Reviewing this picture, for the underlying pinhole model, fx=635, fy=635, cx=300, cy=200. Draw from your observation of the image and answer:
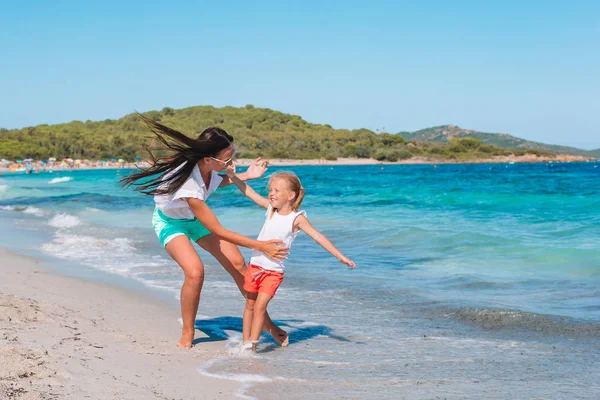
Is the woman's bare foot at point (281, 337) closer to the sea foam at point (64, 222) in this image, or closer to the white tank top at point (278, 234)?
the white tank top at point (278, 234)

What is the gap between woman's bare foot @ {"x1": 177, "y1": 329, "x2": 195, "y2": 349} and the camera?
185 inches

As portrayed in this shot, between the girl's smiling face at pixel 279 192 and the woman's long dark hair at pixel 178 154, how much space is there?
482mm

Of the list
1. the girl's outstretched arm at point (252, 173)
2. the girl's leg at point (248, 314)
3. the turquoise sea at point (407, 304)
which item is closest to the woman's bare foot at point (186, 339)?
the turquoise sea at point (407, 304)

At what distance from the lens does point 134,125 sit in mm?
134625

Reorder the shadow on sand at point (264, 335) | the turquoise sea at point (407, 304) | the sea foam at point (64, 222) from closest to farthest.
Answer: the turquoise sea at point (407, 304), the shadow on sand at point (264, 335), the sea foam at point (64, 222)

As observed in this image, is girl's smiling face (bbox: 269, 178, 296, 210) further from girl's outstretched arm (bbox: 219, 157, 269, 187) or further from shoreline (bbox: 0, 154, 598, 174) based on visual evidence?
shoreline (bbox: 0, 154, 598, 174)

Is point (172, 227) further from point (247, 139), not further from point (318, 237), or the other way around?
point (247, 139)

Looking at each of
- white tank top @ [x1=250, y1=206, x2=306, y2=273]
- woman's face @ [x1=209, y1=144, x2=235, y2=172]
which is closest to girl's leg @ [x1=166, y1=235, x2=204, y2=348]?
white tank top @ [x1=250, y1=206, x2=306, y2=273]

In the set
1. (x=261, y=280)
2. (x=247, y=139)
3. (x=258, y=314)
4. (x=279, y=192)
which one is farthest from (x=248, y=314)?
(x=247, y=139)

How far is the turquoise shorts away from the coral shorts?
0.55 meters

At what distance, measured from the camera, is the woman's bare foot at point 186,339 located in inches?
185

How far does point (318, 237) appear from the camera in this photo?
450cm

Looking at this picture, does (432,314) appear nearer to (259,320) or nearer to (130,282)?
(259,320)

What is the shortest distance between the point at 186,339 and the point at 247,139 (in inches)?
4475
